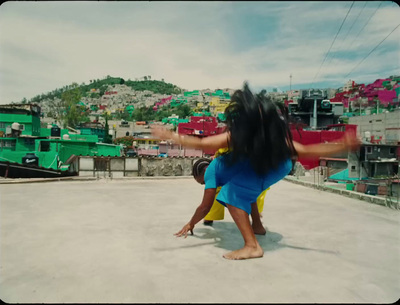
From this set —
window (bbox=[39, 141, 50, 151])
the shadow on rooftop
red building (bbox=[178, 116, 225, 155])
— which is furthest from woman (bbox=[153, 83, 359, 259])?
window (bbox=[39, 141, 50, 151])

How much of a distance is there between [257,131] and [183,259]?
1409 mm

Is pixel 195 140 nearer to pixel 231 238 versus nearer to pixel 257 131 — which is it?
pixel 257 131

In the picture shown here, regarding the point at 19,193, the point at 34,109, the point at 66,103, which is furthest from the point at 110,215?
the point at 66,103

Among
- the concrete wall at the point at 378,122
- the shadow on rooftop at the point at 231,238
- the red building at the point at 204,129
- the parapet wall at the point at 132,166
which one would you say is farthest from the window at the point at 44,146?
the concrete wall at the point at 378,122

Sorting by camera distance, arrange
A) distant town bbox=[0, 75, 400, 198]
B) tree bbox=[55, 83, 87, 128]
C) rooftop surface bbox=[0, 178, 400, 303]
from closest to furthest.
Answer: rooftop surface bbox=[0, 178, 400, 303], distant town bbox=[0, 75, 400, 198], tree bbox=[55, 83, 87, 128]

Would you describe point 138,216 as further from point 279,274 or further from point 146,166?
point 146,166

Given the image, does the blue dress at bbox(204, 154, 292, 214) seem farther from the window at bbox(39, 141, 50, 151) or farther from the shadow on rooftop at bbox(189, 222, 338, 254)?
the window at bbox(39, 141, 50, 151)

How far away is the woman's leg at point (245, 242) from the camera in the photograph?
279 centimetres

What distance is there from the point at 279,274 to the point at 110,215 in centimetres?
310

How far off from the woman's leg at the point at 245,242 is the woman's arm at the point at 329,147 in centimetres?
90

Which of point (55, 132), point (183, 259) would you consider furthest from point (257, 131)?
point (55, 132)

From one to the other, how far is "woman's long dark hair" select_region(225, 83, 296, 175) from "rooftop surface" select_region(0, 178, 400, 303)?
0.99 m

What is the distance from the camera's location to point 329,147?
297 cm

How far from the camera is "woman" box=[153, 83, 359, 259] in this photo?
276 cm
